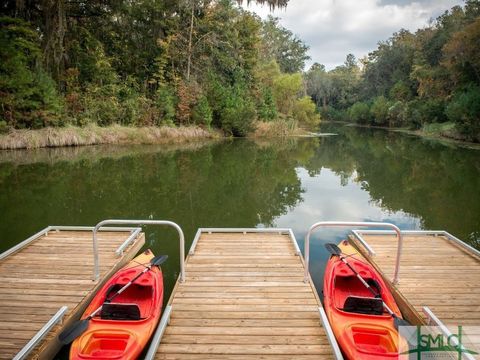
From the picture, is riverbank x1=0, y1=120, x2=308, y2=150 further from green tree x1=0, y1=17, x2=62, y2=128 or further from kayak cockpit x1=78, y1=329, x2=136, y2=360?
kayak cockpit x1=78, y1=329, x2=136, y2=360

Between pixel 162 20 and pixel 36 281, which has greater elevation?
pixel 162 20

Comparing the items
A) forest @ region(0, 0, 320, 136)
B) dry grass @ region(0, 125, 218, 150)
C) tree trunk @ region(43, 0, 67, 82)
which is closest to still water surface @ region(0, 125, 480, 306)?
dry grass @ region(0, 125, 218, 150)

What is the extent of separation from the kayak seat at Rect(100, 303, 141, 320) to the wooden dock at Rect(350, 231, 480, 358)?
118 inches

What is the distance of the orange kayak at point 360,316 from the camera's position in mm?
3055

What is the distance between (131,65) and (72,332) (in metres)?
24.8

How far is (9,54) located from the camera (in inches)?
658

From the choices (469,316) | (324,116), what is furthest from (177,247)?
(324,116)

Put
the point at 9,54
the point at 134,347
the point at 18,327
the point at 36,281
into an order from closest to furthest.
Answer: the point at 134,347, the point at 18,327, the point at 36,281, the point at 9,54

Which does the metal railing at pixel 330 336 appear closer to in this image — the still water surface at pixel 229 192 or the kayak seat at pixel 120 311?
the still water surface at pixel 229 192

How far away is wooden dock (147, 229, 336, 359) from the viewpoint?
3076mm

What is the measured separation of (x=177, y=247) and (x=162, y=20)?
22701mm

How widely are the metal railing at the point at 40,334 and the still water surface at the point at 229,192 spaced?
1.69 meters

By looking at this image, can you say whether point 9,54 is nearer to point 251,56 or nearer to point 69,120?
point 69,120

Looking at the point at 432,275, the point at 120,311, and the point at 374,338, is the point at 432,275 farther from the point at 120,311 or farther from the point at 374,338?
the point at 120,311
